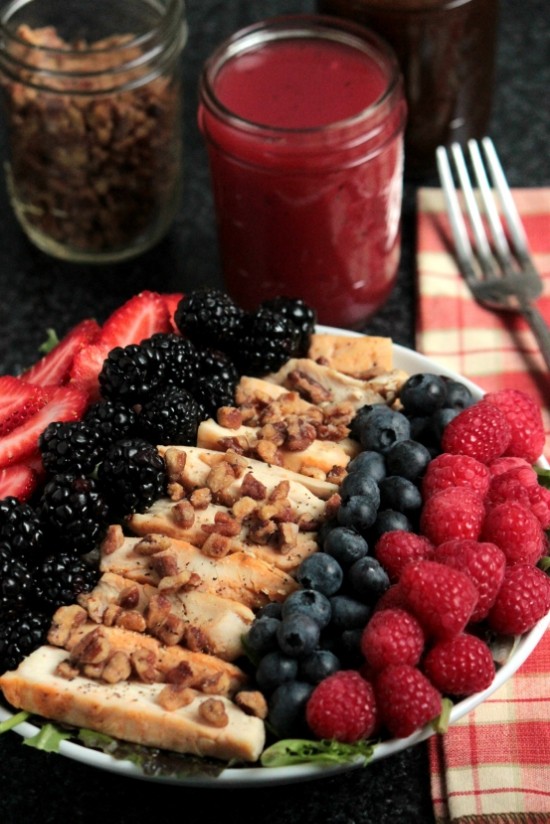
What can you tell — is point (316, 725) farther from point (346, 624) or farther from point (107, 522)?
point (107, 522)

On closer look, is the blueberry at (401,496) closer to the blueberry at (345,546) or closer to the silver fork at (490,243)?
the blueberry at (345,546)

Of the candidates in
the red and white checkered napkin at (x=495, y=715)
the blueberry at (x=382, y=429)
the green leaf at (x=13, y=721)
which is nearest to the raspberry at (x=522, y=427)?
the blueberry at (x=382, y=429)

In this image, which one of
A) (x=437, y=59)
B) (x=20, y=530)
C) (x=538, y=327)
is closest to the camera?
(x=20, y=530)

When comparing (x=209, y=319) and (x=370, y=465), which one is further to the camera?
(x=209, y=319)

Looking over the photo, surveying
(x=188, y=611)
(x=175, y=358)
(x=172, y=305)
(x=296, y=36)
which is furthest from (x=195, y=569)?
(x=296, y=36)

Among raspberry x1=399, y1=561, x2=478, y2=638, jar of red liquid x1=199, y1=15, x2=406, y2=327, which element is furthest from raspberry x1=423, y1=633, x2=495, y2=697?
jar of red liquid x1=199, y1=15, x2=406, y2=327

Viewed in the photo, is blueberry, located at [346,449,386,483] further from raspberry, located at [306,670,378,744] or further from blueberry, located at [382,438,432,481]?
raspberry, located at [306,670,378,744]

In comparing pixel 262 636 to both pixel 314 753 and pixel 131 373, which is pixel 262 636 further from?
pixel 131 373

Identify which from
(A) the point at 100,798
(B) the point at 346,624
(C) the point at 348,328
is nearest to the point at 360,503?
(B) the point at 346,624
